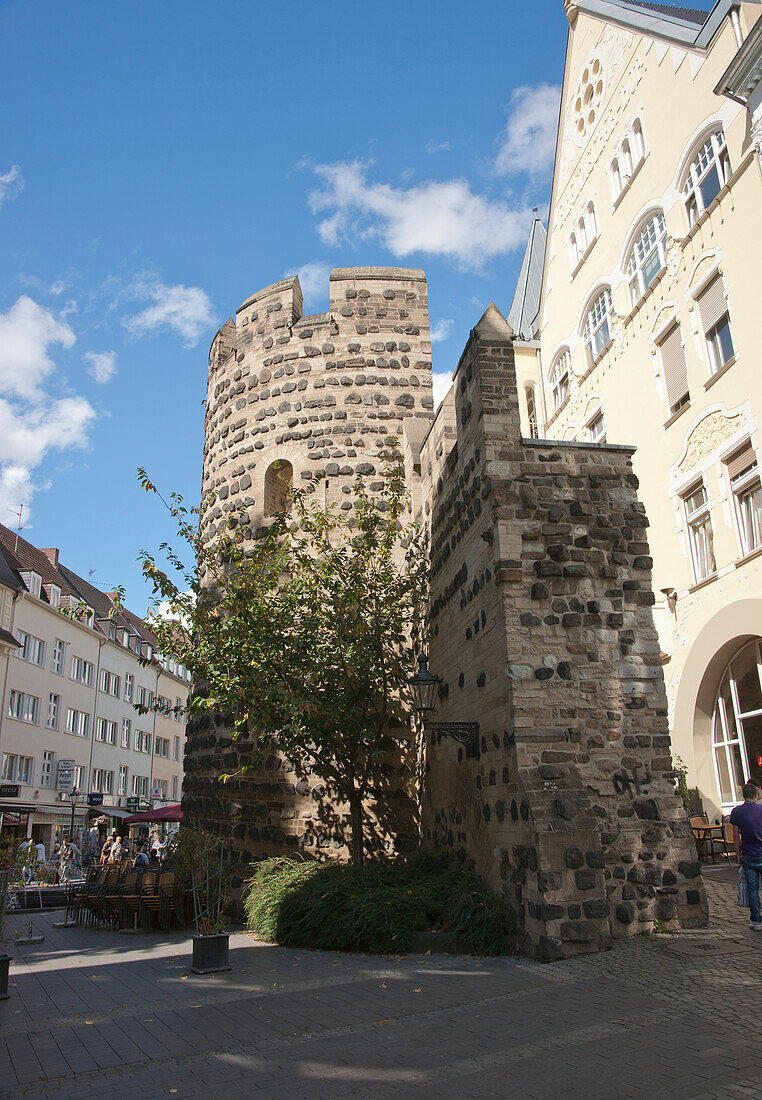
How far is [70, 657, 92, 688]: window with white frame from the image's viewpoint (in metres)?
37.7

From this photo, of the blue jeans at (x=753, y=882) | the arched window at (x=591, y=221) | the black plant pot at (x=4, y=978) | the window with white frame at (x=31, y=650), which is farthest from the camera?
the window with white frame at (x=31, y=650)

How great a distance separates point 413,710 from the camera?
11.3 meters

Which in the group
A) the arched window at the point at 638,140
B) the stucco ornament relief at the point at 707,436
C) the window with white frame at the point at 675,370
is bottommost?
the stucco ornament relief at the point at 707,436

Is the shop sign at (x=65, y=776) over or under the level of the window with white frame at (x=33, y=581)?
under

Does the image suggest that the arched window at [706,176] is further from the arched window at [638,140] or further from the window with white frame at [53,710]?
the window with white frame at [53,710]

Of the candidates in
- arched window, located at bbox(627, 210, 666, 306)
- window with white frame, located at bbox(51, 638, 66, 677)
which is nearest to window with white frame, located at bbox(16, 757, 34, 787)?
window with white frame, located at bbox(51, 638, 66, 677)

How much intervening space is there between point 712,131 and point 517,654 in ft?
44.1

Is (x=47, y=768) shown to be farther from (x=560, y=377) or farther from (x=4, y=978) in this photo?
(x=4, y=978)

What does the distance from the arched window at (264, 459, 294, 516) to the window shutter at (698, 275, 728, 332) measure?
8926 millimetres

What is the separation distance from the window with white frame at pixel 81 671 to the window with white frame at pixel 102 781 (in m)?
4.31

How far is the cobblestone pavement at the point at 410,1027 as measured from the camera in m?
4.26

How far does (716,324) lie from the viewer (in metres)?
15.6

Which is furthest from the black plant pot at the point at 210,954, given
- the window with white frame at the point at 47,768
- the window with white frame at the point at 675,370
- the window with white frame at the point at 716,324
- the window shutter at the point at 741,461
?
the window with white frame at the point at 47,768

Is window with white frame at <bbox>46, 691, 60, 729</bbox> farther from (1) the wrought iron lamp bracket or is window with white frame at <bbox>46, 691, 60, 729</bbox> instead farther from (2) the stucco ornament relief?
(1) the wrought iron lamp bracket
